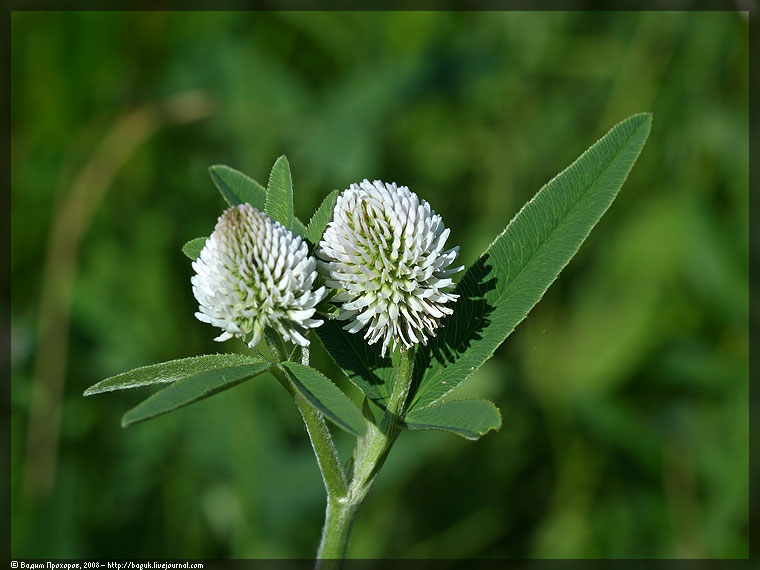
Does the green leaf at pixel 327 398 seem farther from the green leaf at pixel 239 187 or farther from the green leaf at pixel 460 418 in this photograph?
the green leaf at pixel 239 187

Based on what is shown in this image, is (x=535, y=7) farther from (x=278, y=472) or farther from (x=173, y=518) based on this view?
(x=173, y=518)

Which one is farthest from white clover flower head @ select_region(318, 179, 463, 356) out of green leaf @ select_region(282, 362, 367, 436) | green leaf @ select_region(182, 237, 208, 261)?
green leaf @ select_region(182, 237, 208, 261)

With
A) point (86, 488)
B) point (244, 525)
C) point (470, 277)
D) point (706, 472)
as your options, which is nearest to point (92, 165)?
point (86, 488)

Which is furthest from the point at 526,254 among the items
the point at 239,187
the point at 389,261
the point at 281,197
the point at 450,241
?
the point at 450,241

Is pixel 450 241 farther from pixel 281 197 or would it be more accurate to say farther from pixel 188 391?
pixel 188 391

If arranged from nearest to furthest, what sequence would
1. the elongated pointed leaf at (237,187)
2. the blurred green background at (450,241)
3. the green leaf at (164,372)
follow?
the green leaf at (164,372) → the elongated pointed leaf at (237,187) → the blurred green background at (450,241)

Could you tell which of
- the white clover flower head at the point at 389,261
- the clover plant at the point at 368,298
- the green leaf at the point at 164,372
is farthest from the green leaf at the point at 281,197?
the green leaf at the point at 164,372
